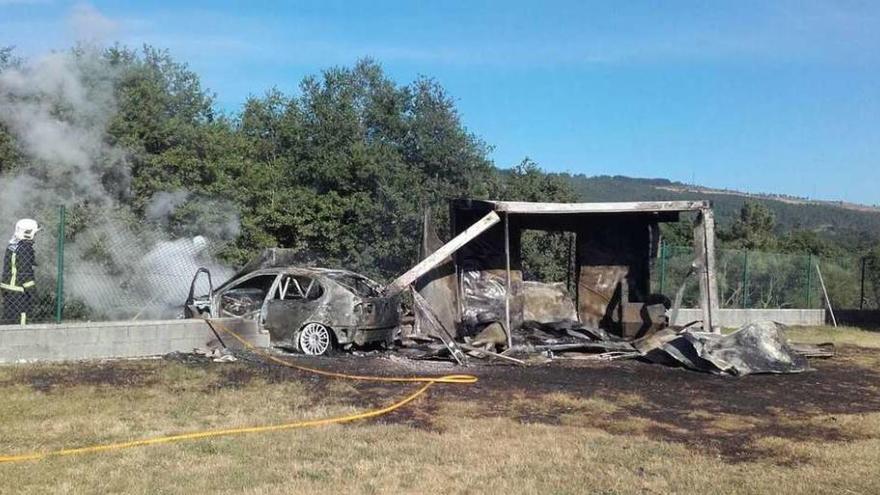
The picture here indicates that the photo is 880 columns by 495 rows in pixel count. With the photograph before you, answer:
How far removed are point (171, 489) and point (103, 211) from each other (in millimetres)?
12332

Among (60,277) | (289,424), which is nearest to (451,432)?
(289,424)

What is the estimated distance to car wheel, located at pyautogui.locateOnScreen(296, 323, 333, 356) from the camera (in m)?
12.4

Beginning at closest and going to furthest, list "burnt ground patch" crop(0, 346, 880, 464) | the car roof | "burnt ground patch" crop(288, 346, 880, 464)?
"burnt ground patch" crop(288, 346, 880, 464) → "burnt ground patch" crop(0, 346, 880, 464) → the car roof

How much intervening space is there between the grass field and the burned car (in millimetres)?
1162

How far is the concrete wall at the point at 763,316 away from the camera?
63.8 feet

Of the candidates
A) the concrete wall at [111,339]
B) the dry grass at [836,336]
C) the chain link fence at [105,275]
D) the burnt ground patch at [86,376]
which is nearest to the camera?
the burnt ground patch at [86,376]

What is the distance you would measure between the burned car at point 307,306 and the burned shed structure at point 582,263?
145 centimetres

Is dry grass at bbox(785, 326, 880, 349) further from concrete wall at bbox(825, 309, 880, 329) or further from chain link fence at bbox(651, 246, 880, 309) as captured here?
concrete wall at bbox(825, 309, 880, 329)

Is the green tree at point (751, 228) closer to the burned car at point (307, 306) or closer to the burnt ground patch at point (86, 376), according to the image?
the burned car at point (307, 306)

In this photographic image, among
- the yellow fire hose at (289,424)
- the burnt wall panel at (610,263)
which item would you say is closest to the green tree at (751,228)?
the burnt wall panel at (610,263)

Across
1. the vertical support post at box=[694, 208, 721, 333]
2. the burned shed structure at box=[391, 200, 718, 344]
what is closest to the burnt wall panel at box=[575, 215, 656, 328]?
the burned shed structure at box=[391, 200, 718, 344]

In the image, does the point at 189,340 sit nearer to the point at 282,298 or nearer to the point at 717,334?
the point at 282,298

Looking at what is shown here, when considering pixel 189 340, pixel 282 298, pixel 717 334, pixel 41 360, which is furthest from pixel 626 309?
pixel 41 360

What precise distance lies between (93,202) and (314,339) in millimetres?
7852
